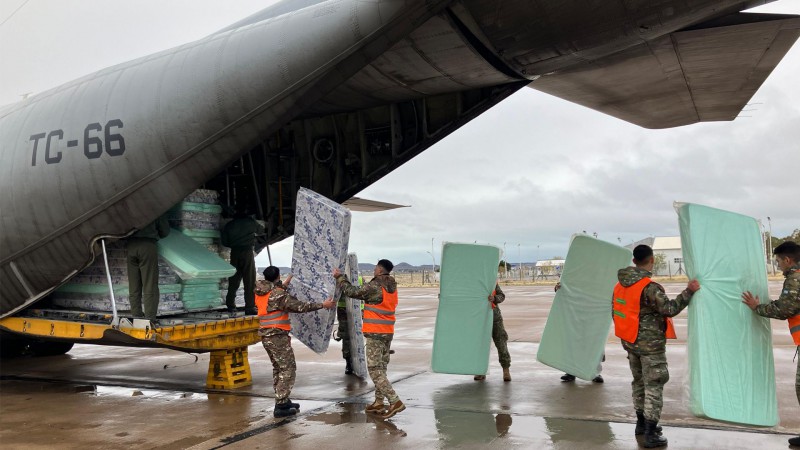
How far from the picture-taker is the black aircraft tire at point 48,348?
485 inches

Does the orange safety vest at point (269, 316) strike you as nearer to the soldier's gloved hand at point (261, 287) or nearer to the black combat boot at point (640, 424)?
the soldier's gloved hand at point (261, 287)

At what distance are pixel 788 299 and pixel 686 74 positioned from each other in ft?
10.5

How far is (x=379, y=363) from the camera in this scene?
6906 millimetres

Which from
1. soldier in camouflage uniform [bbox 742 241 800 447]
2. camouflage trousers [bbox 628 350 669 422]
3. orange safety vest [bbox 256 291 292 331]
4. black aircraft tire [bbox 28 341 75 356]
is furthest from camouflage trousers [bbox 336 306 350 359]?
black aircraft tire [bbox 28 341 75 356]

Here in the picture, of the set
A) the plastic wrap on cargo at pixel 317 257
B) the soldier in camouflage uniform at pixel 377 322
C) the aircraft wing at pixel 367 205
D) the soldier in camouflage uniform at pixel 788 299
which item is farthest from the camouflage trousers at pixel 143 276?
the aircraft wing at pixel 367 205

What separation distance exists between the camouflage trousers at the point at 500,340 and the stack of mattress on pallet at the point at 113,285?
14.3 ft

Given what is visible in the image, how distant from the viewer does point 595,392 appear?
7.72 metres

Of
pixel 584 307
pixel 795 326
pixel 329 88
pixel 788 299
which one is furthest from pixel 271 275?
pixel 795 326

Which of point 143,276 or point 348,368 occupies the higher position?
point 143,276

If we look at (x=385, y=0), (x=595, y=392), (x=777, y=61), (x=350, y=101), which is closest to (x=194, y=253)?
(x=350, y=101)

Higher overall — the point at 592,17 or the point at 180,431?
the point at 592,17

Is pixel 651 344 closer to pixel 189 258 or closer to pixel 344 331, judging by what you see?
pixel 344 331

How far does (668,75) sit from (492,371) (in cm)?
485

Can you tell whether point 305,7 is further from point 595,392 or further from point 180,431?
point 595,392
